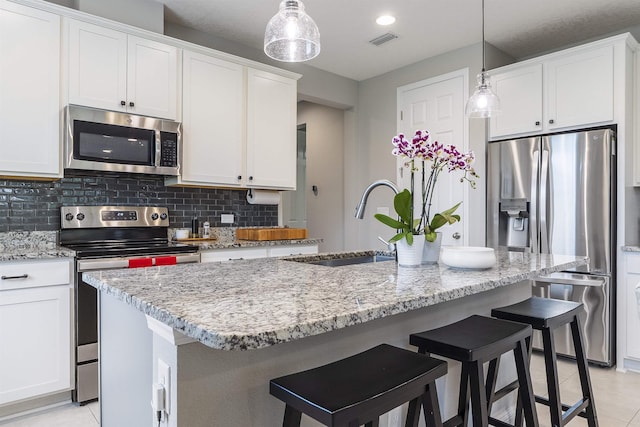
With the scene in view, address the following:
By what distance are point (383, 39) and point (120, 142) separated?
93.8 inches

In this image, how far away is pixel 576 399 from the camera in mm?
2529

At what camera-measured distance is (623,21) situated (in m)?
3.37

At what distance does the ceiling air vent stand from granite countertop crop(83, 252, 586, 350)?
102 inches

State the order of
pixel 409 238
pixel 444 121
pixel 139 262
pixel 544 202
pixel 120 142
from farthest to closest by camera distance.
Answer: pixel 444 121 < pixel 544 202 < pixel 120 142 < pixel 139 262 < pixel 409 238

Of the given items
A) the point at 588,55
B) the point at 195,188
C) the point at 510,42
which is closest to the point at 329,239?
the point at 195,188

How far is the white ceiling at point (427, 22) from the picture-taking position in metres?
3.14

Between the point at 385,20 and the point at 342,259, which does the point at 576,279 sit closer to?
the point at 342,259

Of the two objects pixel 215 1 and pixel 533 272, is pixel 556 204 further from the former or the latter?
pixel 215 1

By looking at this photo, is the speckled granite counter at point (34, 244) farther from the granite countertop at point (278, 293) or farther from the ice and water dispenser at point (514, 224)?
the ice and water dispenser at point (514, 224)

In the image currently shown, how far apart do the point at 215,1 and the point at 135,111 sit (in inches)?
39.6

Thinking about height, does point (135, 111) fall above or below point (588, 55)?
below

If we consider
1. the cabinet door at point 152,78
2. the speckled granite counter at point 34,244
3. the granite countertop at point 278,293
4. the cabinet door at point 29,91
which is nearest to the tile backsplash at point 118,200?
the speckled granite counter at point 34,244

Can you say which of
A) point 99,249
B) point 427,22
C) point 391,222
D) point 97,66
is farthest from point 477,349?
point 427,22

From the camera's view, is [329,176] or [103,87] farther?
[329,176]
